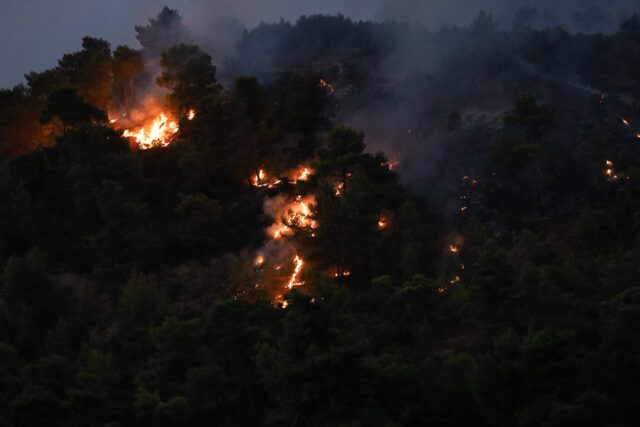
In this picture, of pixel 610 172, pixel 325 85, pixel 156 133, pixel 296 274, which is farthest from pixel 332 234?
pixel 156 133

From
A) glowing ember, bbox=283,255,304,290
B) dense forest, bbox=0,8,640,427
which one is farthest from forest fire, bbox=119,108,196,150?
glowing ember, bbox=283,255,304,290

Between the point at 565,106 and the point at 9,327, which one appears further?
the point at 565,106

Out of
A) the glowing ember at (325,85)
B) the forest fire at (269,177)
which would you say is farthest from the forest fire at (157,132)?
the glowing ember at (325,85)

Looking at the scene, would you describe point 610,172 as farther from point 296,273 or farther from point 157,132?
point 157,132

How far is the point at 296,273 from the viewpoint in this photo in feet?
113

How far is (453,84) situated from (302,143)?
36.8ft

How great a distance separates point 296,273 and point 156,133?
72.7 ft

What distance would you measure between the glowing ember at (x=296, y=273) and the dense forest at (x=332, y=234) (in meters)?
0.48

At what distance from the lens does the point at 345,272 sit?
34.2m

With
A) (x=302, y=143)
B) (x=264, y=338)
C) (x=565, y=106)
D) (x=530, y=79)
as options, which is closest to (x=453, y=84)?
(x=530, y=79)

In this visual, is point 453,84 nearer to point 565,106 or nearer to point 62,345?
point 565,106

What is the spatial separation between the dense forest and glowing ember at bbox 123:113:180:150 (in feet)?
0.90

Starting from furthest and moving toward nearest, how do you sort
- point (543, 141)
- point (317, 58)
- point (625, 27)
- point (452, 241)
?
point (317, 58)
point (625, 27)
point (543, 141)
point (452, 241)

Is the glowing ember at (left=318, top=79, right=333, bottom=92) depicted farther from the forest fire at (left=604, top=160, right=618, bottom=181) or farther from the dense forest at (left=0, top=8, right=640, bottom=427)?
the forest fire at (left=604, top=160, right=618, bottom=181)
